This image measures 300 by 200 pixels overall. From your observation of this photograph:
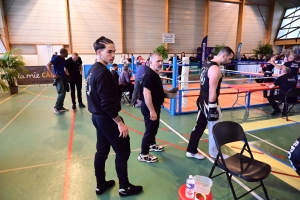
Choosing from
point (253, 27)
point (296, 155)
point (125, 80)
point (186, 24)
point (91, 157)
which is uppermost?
point (253, 27)

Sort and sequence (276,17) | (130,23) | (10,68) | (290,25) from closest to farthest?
(10,68) → (130,23) → (290,25) → (276,17)

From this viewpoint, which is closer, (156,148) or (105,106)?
(105,106)

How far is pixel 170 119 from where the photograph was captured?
5.04m

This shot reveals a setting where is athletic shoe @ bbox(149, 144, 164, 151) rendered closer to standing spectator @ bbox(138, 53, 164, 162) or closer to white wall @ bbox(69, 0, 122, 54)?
standing spectator @ bbox(138, 53, 164, 162)

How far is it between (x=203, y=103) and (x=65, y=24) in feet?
42.3

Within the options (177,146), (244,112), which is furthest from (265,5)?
(177,146)

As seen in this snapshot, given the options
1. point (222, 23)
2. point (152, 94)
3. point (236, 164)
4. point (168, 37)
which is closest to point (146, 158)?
point (152, 94)

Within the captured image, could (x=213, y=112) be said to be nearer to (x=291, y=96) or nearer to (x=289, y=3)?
(x=291, y=96)

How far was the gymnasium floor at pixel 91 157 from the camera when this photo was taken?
2428 millimetres

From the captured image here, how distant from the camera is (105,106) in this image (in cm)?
179

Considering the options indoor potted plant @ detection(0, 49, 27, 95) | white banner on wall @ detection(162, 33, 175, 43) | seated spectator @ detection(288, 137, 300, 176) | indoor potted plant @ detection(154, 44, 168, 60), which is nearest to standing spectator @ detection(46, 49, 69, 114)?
indoor potted plant @ detection(0, 49, 27, 95)

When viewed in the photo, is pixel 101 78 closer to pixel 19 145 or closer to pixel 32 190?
pixel 32 190

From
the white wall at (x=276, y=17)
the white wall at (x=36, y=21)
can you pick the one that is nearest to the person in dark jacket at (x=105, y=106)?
the white wall at (x=36, y=21)

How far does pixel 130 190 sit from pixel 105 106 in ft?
3.72
